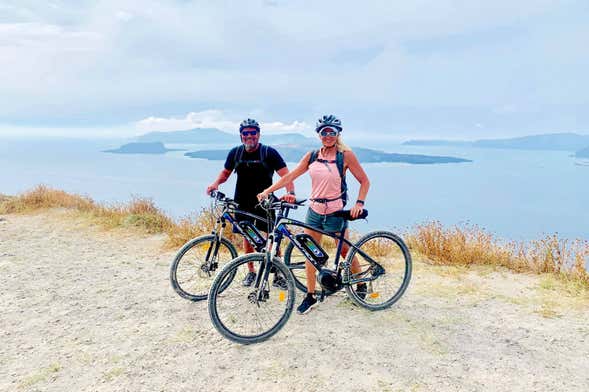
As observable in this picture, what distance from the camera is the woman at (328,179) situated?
3.80 metres

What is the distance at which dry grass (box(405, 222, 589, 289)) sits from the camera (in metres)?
5.57

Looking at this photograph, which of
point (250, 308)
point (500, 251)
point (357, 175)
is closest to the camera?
point (357, 175)

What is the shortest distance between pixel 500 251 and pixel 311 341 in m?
4.32

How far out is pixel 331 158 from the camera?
3859 mm

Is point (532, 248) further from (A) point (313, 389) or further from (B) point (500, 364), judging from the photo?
(A) point (313, 389)

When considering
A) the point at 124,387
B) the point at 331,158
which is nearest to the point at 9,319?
the point at 124,387

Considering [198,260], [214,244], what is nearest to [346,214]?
[214,244]

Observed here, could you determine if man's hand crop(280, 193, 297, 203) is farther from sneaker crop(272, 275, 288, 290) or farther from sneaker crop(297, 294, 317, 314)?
sneaker crop(297, 294, 317, 314)

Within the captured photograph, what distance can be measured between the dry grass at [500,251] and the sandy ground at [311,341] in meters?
0.38

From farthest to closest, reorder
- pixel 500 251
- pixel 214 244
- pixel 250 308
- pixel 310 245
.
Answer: pixel 500 251
pixel 214 244
pixel 250 308
pixel 310 245

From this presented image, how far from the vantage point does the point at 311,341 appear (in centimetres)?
367

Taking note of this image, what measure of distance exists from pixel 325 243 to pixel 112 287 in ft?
12.6

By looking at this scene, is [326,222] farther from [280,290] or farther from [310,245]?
[280,290]

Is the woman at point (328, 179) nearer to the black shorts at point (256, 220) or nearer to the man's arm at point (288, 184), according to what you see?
the man's arm at point (288, 184)
